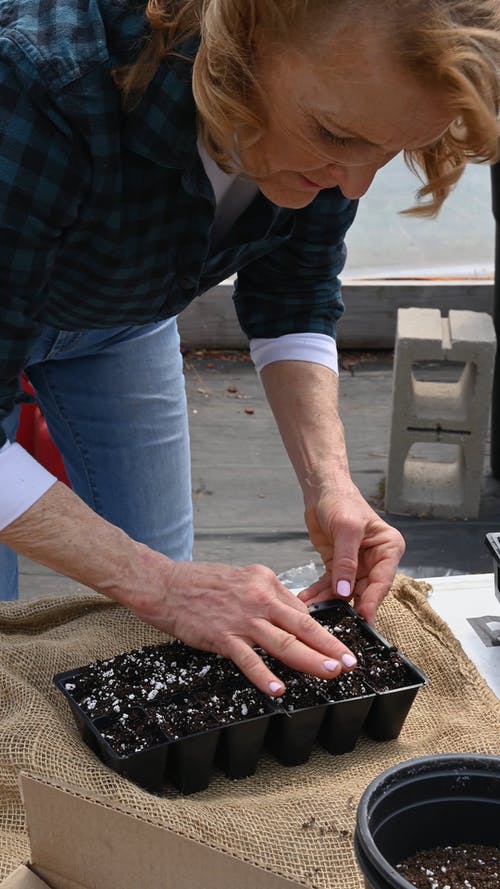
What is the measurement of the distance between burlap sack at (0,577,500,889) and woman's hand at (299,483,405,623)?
0.20 ft

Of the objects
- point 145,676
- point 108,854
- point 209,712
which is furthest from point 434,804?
point 145,676

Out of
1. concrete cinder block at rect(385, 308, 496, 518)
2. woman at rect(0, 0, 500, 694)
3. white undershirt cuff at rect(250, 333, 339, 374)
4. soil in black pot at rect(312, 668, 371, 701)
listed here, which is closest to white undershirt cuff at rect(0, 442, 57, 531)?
woman at rect(0, 0, 500, 694)

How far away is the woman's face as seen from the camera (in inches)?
39.2

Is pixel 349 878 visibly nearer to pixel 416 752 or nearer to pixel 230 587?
pixel 416 752

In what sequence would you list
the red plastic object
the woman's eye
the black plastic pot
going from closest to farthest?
the black plastic pot → the woman's eye → the red plastic object

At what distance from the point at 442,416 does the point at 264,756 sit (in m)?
2.13

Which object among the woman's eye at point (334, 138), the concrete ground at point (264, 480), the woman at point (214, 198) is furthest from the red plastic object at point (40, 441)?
the woman's eye at point (334, 138)

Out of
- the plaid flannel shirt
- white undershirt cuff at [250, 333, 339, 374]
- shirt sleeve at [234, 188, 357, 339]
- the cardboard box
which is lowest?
the cardboard box

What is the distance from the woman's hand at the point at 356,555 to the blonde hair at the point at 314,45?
0.48 m

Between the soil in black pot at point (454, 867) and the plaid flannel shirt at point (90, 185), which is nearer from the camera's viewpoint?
the soil in black pot at point (454, 867)

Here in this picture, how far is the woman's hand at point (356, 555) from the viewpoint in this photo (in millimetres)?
1419

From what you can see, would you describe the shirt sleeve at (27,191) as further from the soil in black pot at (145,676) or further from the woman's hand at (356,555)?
the woman's hand at (356,555)

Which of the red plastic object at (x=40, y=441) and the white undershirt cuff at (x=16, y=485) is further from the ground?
the white undershirt cuff at (x=16, y=485)

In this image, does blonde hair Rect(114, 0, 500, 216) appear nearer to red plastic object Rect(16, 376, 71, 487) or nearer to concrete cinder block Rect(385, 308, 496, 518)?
red plastic object Rect(16, 376, 71, 487)
